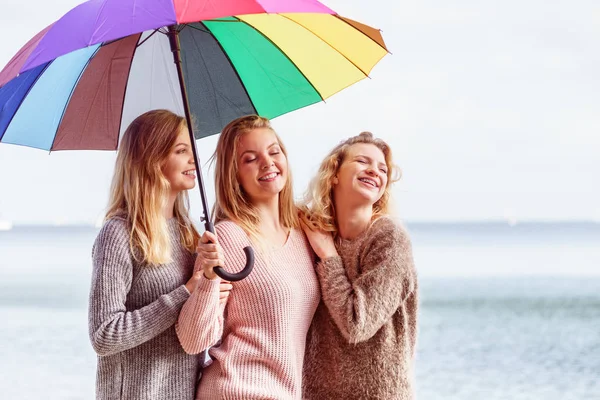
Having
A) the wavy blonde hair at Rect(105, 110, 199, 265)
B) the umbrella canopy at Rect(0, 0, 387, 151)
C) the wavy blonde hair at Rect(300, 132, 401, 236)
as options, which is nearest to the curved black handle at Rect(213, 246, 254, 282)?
the wavy blonde hair at Rect(105, 110, 199, 265)

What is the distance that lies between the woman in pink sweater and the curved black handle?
3 cm

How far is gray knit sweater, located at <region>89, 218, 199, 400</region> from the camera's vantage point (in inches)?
94.2

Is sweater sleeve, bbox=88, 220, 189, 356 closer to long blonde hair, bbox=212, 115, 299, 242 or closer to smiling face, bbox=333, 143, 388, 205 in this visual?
long blonde hair, bbox=212, 115, 299, 242

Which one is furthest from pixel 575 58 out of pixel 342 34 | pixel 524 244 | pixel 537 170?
pixel 342 34

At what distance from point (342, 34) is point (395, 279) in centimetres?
89

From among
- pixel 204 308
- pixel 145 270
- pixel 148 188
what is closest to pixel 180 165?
pixel 148 188

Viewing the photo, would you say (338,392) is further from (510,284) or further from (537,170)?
(537,170)

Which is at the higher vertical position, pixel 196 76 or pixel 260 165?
pixel 196 76

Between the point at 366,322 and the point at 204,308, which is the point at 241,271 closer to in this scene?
the point at 204,308

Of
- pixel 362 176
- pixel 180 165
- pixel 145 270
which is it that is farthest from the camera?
pixel 362 176

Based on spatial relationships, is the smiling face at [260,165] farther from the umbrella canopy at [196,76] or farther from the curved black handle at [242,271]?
the curved black handle at [242,271]

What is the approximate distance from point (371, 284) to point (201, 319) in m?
0.59

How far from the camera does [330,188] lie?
2867 millimetres

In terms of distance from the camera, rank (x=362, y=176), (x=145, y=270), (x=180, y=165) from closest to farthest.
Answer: (x=145, y=270) < (x=180, y=165) < (x=362, y=176)
